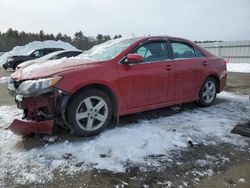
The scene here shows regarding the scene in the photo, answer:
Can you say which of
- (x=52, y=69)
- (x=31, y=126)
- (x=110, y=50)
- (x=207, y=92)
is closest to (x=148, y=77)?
(x=110, y=50)

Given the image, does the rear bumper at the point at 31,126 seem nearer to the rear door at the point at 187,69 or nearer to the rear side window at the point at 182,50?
the rear door at the point at 187,69

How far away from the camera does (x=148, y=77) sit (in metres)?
4.72

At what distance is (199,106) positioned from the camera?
20.0 ft

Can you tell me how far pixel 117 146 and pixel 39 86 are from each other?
1393 millimetres

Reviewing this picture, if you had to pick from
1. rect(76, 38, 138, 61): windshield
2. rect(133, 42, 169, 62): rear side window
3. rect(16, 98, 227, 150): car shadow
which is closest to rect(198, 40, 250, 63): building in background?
rect(16, 98, 227, 150): car shadow

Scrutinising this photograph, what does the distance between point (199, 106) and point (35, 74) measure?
3.68 metres

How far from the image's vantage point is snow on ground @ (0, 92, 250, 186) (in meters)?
3.21

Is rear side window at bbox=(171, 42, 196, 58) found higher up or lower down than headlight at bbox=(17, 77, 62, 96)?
higher up

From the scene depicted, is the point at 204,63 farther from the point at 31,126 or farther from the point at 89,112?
the point at 31,126

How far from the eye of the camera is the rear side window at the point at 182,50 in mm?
5355

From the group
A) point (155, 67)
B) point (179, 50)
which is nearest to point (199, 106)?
point (179, 50)

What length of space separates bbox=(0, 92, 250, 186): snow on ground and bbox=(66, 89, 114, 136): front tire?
162 millimetres

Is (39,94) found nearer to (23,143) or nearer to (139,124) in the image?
(23,143)

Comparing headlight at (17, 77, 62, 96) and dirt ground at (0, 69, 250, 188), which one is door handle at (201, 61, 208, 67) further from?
headlight at (17, 77, 62, 96)
